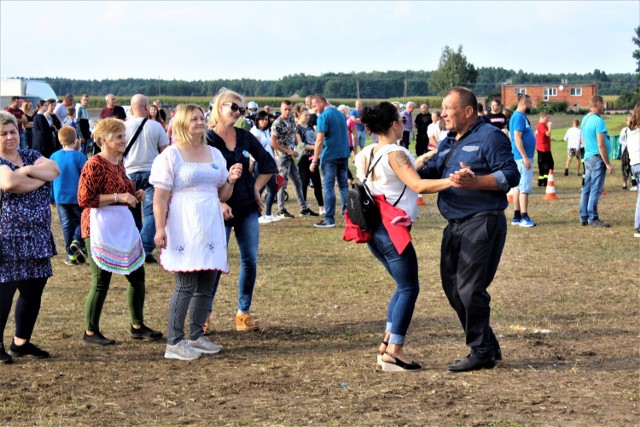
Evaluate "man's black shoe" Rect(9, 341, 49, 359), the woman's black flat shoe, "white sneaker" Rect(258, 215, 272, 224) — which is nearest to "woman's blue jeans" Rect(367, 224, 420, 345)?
the woman's black flat shoe

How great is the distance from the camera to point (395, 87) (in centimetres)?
6669

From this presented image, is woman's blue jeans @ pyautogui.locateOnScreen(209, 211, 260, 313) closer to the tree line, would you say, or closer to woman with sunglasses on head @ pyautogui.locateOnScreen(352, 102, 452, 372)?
woman with sunglasses on head @ pyautogui.locateOnScreen(352, 102, 452, 372)

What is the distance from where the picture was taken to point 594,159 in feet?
46.9

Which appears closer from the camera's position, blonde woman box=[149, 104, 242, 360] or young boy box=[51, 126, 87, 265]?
blonde woman box=[149, 104, 242, 360]

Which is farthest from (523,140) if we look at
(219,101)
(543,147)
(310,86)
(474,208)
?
(310,86)

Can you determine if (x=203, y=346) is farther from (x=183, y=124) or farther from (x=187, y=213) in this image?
(x=183, y=124)

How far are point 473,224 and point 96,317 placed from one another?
10.5 feet

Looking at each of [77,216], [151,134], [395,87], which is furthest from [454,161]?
[395,87]

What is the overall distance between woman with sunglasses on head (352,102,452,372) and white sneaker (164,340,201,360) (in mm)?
1485

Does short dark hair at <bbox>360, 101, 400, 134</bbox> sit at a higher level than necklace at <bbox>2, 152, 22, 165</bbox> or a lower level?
higher

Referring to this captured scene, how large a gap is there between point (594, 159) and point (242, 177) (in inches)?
332

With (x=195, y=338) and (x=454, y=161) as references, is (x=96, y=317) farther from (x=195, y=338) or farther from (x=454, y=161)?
(x=454, y=161)

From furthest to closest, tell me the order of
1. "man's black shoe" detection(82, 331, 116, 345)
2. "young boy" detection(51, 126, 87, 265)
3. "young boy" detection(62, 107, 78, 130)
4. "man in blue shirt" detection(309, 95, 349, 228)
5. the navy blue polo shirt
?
1. "young boy" detection(62, 107, 78, 130)
2. "man in blue shirt" detection(309, 95, 349, 228)
3. "young boy" detection(51, 126, 87, 265)
4. "man's black shoe" detection(82, 331, 116, 345)
5. the navy blue polo shirt

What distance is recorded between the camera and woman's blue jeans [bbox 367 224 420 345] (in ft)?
21.0
